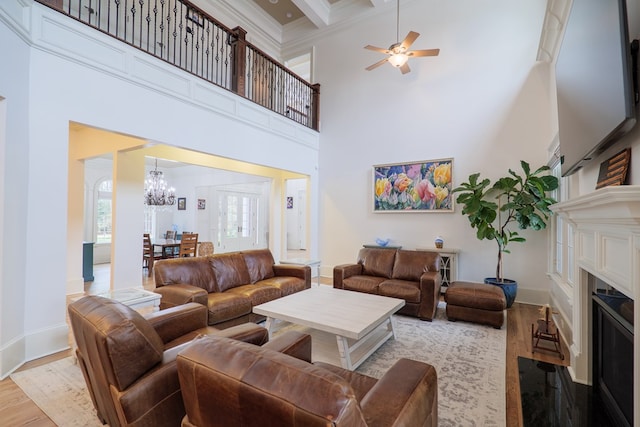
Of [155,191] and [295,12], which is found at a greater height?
[295,12]

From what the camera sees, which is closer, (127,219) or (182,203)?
(127,219)

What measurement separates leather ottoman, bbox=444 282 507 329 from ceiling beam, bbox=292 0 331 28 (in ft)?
20.1

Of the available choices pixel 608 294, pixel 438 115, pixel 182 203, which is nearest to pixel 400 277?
pixel 608 294

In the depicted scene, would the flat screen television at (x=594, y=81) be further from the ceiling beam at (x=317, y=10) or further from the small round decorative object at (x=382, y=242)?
the ceiling beam at (x=317, y=10)

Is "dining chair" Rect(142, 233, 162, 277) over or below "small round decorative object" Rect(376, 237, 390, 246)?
below

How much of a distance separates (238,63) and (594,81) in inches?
179

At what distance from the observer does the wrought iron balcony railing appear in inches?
173

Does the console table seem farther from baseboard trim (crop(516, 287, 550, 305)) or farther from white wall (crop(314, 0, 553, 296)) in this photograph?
baseboard trim (crop(516, 287, 550, 305))

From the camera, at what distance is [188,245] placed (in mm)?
7148

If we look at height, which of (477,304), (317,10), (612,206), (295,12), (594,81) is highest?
(295,12)

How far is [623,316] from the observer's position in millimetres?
1732

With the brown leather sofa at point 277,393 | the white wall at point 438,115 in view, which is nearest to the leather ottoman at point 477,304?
the white wall at point 438,115

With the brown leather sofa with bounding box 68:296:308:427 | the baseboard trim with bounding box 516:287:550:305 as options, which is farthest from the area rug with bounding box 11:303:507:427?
the baseboard trim with bounding box 516:287:550:305

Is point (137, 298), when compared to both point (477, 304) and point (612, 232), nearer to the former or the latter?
point (612, 232)
